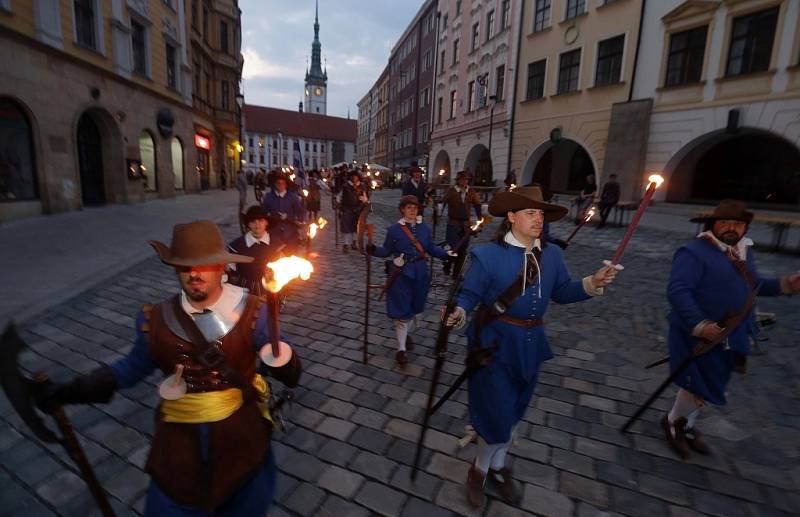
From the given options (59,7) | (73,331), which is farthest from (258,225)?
(59,7)

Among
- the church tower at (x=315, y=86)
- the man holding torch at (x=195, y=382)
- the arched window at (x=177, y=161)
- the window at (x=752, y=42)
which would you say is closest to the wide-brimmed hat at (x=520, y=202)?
the man holding torch at (x=195, y=382)

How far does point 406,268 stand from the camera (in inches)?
168

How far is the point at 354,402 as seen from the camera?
11.5 ft

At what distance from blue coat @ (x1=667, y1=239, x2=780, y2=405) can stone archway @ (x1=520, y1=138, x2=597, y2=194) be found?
18.2 m

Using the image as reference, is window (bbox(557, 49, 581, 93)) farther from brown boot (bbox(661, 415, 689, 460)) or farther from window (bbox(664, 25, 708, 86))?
brown boot (bbox(661, 415, 689, 460))

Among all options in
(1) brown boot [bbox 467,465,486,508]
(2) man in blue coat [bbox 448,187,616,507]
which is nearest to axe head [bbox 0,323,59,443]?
(2) man in blue coat [bbox 448,187,616,507]

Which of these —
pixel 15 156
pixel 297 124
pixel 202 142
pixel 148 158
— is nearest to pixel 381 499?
pixel 15 156

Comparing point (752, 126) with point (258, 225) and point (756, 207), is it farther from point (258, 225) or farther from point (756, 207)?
point (258, 225)

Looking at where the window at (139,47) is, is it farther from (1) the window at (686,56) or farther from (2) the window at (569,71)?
(1) the window at (686,56)

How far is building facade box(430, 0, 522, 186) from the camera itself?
2139 cm

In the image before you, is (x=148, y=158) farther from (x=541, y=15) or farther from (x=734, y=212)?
(x=734, y=212)

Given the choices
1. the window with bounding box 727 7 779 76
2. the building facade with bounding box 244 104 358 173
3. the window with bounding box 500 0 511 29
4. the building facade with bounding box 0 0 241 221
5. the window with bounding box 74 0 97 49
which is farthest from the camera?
the building facade with bounding box 244 104 358 173

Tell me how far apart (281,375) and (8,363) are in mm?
979

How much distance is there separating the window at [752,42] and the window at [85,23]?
21.2 metres
